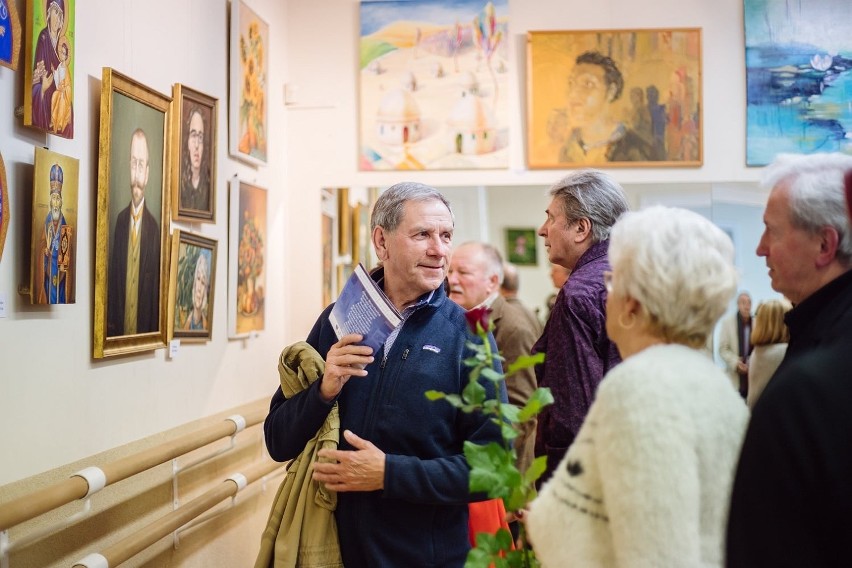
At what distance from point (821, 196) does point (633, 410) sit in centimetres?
66

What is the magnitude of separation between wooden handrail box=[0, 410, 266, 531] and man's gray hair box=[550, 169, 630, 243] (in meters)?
1.75

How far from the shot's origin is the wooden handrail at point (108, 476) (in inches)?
98.3

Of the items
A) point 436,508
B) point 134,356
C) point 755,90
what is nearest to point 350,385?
point 436,508

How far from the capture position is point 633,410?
1.58 meters

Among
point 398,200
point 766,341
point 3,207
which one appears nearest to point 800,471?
point 398,200

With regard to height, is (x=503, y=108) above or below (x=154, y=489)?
above

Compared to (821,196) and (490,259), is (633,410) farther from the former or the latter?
(490,259)

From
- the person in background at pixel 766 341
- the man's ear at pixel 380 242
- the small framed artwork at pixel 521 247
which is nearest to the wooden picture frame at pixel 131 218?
the man's ear at pixel 380 242

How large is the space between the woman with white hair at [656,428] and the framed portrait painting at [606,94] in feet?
14.6

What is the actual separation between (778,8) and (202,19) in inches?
152

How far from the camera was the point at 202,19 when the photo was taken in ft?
14.9

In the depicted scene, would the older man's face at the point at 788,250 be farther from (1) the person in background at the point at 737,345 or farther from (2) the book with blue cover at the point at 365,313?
(1) the person in background at the point at 737,345

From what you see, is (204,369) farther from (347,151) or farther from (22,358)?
(347,151)

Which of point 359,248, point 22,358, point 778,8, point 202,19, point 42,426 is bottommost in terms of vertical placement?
point 42,426
